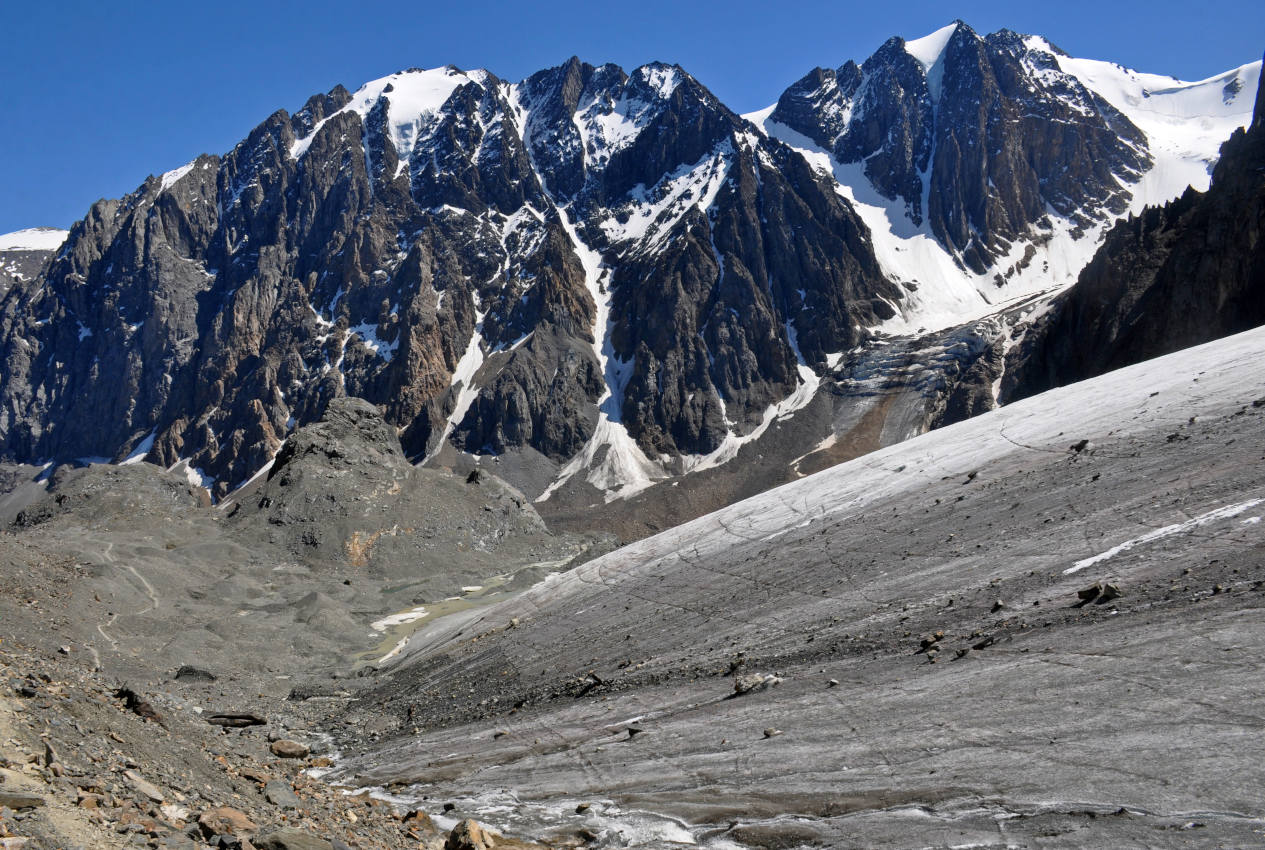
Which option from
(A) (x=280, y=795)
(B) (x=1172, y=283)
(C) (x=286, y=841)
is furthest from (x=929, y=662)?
(B) (x=1172, y=283)

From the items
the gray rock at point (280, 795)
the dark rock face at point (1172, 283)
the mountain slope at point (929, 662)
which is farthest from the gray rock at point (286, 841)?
the dark rock face at point (1172, 283)

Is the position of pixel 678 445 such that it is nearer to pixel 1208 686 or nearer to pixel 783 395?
pixel 783 395

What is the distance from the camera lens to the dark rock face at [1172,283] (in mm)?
75250

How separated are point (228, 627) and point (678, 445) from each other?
123 metres

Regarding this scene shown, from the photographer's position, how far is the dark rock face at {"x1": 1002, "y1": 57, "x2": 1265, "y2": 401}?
75.2 meters

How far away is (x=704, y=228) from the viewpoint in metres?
184

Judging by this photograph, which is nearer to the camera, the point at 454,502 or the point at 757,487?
the point at 454,502

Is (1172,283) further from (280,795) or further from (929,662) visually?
(280,795)

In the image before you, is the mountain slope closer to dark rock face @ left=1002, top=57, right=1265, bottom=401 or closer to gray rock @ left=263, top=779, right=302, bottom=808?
gray rock @ left=263, top=779, right=302, bottom=808

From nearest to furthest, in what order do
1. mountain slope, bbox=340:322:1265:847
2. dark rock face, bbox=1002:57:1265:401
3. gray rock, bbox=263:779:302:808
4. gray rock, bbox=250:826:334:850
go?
1. gray rock, bbox=250:826:334:850
2. mountain slope, bbox=340:322:1265:847
3. gray rock, bbox=263:779:302:808
4. dark rock face, bbox=1002:57:1265:401

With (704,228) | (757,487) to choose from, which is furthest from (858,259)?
(757,487)

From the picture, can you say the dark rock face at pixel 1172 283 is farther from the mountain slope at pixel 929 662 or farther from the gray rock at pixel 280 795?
the gray rock at pixel 280 795

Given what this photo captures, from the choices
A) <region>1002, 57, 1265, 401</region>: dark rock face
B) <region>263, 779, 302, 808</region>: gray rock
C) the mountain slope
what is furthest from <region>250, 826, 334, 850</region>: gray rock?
<region>1002, 57, 1265, 401</region>: dark rock face

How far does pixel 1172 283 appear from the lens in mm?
81875
